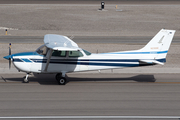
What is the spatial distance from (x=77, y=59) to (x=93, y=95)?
223 centimetres

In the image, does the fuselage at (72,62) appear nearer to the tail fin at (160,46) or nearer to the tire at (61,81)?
the tail fin at (160,46)

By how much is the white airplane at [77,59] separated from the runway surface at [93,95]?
31.4 inches

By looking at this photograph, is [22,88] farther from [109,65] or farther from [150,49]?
[150,49]

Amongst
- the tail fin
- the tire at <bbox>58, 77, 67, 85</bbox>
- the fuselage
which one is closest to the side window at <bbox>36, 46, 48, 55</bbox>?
the fuselage

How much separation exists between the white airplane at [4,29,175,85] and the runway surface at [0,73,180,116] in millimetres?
798

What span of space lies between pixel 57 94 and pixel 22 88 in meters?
1.87

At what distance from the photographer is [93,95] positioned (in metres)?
11.5

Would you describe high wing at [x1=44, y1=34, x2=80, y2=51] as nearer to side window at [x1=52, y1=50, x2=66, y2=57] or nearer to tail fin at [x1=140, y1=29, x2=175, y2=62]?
side window at [x1=52, y1=50, x2=66, y2=57]

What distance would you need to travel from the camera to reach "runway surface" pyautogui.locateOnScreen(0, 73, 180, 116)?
9.71 m

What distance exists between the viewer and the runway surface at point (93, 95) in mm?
9711

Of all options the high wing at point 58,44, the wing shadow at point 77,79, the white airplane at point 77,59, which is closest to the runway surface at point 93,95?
the wing shadow at point 77,79

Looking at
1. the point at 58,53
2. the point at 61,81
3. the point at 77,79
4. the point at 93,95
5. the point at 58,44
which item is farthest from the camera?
the point at 77,79

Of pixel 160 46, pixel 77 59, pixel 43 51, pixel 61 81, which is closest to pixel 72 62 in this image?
pixel 77 59

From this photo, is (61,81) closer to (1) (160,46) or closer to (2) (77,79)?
(2) (77,79)
